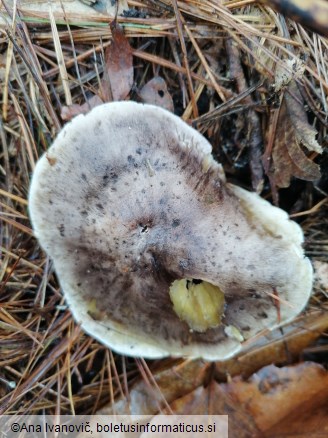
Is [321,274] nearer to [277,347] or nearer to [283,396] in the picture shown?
[277,347]

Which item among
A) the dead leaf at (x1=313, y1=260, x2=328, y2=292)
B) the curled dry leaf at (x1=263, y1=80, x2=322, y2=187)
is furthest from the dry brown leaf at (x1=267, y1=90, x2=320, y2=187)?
the dead leaf at (x1=313, y1=260, x2=328, y2=292)

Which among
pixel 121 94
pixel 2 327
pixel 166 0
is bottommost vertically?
pixel 2 327

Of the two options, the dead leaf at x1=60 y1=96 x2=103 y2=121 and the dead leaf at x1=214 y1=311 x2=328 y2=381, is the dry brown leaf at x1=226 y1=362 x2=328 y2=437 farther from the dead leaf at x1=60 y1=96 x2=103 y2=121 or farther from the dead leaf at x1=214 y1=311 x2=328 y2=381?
the dead leaf at x1=60 y1=96 x2=103 y2=121

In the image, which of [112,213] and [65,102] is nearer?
[112,213]

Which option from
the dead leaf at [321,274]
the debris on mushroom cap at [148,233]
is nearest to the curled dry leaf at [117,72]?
the debris on mushroom cap at [148,233]

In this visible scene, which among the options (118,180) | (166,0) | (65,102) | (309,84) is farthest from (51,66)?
(309,84)

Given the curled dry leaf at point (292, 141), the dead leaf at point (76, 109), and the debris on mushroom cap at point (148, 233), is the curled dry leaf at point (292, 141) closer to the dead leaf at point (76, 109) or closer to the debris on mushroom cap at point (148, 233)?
the debris on mushroom cap at point (148, 233)

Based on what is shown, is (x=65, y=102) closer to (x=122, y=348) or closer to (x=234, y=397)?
(x=122, y=348)
